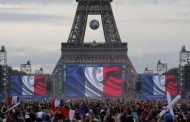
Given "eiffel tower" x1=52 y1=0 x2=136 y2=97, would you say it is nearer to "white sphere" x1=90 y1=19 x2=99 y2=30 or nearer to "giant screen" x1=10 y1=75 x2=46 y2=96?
"white sphere" x1=90 y1=19 x2=99 y2=30

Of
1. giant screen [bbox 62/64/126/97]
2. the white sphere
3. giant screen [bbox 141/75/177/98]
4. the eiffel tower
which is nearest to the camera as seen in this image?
giant screen [bbox 62/64/126/97]

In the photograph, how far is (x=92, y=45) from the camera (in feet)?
520

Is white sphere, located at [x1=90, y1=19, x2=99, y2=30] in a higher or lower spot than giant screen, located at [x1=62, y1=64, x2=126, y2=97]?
higher

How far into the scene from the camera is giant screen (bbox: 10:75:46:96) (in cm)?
10306

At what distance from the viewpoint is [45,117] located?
98.3 feet

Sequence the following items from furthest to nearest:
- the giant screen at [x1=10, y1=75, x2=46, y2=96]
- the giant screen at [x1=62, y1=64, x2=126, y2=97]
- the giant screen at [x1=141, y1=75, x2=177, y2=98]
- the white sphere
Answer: the white sphere, the giant screen at [x1=10, y1=75, x2=46, y2=96], the giant screen at [x1=141, y1=75, x2=177, y2=98], the giant screen at [x1=62, y1=64, x2=126, y2=97]

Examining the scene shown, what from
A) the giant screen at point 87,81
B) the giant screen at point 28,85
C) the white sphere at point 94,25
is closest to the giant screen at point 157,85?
the giant screen at point 87,81

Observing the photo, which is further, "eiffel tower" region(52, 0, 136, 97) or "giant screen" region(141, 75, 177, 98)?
"eiffel tower" region(52, 0, 136, 97)

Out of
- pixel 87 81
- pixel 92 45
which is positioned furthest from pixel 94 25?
pixel 87 81

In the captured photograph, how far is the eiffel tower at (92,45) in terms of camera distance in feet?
501

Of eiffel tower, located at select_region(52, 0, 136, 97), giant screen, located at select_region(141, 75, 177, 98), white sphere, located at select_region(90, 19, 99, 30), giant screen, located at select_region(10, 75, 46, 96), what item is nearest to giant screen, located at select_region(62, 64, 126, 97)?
giant screen, located at select_region(10, 75, 46, 96)

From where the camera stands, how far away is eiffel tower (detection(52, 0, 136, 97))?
15262cm

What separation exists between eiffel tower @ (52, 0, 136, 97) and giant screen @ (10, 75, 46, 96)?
42.7 m

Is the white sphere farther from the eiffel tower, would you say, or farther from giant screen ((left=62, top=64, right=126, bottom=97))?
giant screen ((left=62, top=64, right=126, bottom=97))
